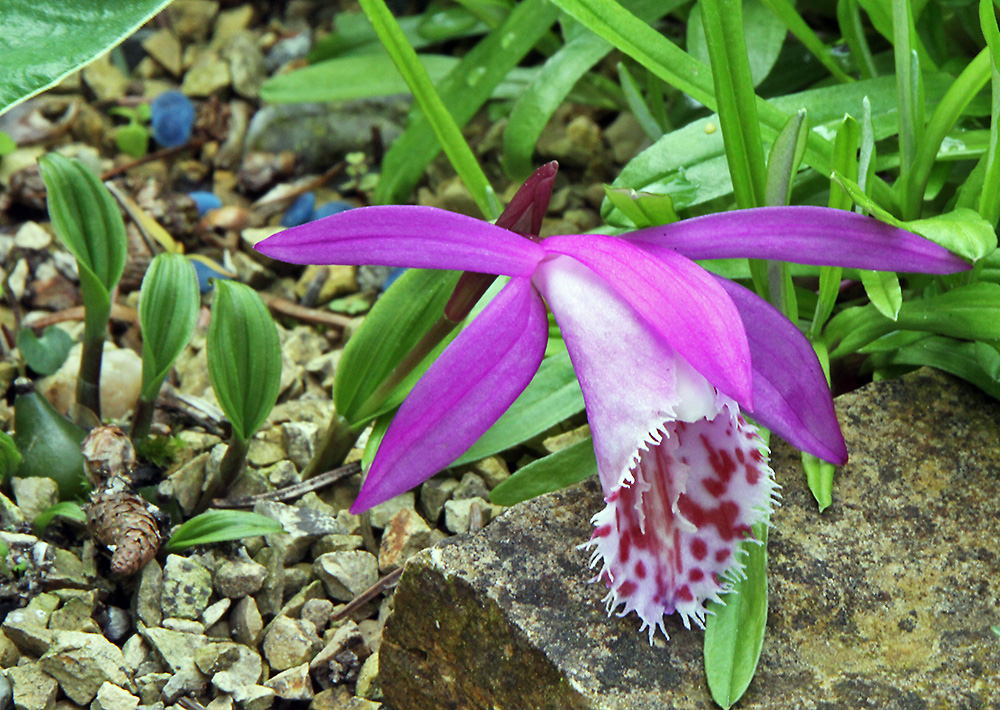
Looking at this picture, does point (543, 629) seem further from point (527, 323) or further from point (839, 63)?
point (839, 63)

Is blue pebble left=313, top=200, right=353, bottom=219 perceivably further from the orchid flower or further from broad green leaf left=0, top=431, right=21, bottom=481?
the orchid flower

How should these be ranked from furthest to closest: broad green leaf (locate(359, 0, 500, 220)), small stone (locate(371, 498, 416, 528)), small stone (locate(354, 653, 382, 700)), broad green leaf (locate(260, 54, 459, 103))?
broad green leaf (locate(260, 54, 459, 103)), small stone (locate(371, 498, 416, 528)), broad green leaf (locate(359, 0, 500, 220)), small stone (locate(354, 653, 382, 700))

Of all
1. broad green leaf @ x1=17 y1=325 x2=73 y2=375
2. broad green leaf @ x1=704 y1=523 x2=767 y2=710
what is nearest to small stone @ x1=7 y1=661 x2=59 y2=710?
broad green leaf @ x1=17 y1=325 x2=73 y2=375

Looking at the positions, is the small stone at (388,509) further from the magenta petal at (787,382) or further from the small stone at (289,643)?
the magenta petal at (787,382)

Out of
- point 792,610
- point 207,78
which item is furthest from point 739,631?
point 207,78

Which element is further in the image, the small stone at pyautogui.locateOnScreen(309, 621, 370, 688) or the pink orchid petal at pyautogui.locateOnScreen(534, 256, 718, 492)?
the small stone at pyautogui.locateOnScreen(309, 621, 370, 688)

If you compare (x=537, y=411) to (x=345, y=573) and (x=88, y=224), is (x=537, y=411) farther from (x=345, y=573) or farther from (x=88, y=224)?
(x=88, y=224)

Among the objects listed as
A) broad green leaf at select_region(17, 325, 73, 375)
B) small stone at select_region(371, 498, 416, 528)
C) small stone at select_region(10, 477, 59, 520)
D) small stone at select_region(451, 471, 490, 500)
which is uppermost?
broad green leaf at select_region(17, 325, 73, 375)

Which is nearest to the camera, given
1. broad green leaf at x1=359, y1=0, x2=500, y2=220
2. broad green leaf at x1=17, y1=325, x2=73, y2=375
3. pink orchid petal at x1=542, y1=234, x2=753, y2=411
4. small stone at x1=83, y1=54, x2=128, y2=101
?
pink orchid petal at x1=542, y1=234, x2=753, y2=411
